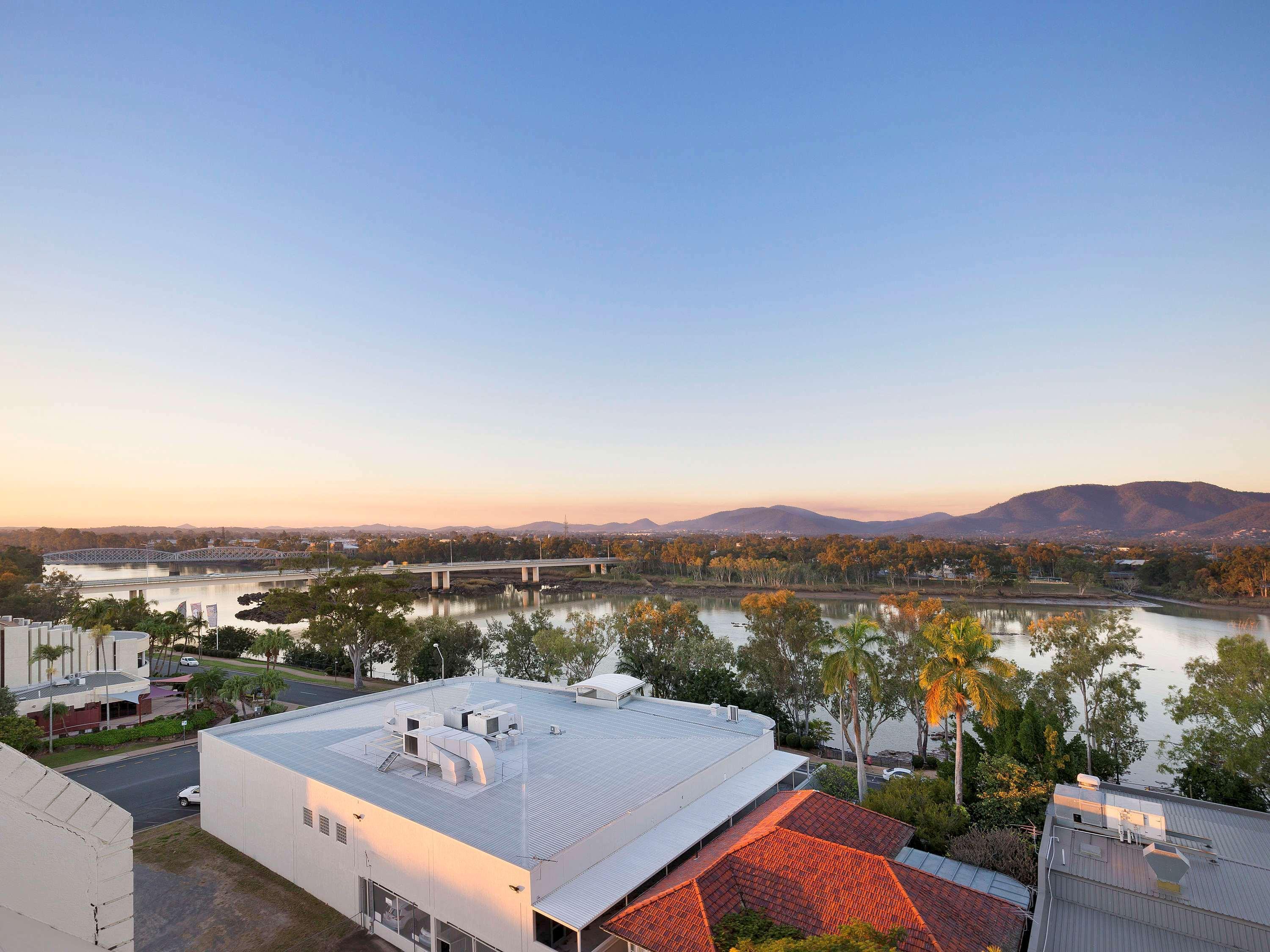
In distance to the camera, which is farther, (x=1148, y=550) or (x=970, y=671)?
(x=1148, y=550)

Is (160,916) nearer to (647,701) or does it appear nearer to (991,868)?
(647,701)

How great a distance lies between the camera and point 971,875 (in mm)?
16797

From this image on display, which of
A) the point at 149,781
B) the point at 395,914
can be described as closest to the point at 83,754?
the point at 149,781

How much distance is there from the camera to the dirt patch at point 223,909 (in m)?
16.9

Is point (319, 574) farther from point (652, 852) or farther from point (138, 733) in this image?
point (652, 852)

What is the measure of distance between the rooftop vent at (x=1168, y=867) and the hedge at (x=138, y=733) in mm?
35040

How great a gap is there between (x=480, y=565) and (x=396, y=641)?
70.3 m

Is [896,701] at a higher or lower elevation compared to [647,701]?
lower

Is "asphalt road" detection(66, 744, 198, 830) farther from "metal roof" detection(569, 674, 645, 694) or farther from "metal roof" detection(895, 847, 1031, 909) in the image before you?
"metal roof" detection(895, 847, 1031, 909)

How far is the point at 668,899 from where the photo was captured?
1404cm

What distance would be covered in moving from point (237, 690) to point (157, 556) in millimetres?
168243

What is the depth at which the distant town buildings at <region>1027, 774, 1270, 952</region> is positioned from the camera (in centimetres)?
1323

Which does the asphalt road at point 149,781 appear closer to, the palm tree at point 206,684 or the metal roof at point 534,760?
the palm tree at point 206,684

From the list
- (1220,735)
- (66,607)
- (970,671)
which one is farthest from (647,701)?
(66,607)
